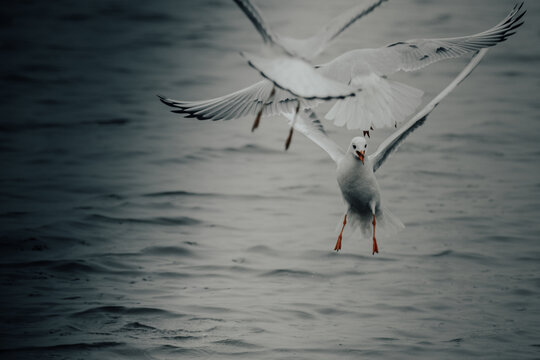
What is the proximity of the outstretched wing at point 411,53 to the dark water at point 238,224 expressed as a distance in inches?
120

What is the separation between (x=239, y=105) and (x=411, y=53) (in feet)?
5.47

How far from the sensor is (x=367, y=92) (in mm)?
6973

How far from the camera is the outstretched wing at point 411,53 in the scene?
7.11 meters

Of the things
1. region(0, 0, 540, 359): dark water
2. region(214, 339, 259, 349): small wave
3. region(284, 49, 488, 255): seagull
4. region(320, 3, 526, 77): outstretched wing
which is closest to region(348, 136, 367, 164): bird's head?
region(284, 49, 488, 255): seagull

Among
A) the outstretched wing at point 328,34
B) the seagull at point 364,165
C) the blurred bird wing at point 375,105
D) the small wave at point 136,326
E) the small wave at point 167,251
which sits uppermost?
the outstretched wing at point 328,34

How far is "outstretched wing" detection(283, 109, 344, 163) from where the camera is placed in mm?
7965

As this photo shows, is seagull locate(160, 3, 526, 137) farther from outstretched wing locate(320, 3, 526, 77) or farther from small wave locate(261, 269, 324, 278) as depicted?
small wave locate(261, 269, 324, 278)

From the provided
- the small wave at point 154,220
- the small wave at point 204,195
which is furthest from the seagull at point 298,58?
the small wave at point 204,195

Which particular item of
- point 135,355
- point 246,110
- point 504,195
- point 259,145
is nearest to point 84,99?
point 259,145

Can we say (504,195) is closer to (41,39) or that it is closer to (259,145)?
(259,145)

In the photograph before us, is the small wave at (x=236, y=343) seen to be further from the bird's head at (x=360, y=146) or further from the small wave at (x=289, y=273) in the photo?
the bird's head at (x=360, y=146)

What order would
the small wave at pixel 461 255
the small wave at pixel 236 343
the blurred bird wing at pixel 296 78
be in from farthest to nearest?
the small wave at pixel 461 255 → the small wave at pixel 236 343 → the blurred bird wing at pixel 296 78

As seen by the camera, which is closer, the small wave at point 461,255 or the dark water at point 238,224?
the dark water at point 238,224

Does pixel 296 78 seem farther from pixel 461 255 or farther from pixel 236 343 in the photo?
pixel 461 255
